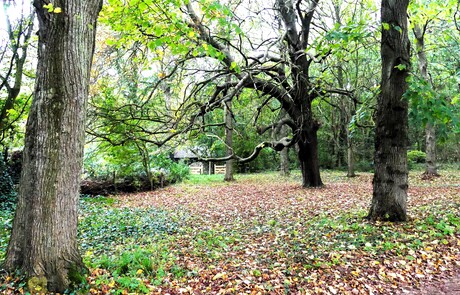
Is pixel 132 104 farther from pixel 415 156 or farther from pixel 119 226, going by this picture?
pixel 415 156

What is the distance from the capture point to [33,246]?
3.50 m

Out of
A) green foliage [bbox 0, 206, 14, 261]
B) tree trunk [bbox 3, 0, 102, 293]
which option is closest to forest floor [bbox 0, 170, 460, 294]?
tree trunk [bbox 3, 0, 102, 293]

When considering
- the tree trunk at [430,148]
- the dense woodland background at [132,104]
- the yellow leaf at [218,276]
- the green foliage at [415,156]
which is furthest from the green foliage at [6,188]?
the green foliage at [415,156]

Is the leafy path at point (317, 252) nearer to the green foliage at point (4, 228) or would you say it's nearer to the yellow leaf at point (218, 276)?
the yellow leaf at point (218, 276)

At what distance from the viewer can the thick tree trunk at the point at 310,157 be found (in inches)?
491

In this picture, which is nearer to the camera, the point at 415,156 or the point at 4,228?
the point at 4,228

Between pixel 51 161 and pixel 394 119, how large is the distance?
6.05 metres

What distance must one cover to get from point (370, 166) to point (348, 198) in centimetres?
1590

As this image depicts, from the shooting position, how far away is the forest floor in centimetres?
409

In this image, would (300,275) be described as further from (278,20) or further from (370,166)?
(370,166)

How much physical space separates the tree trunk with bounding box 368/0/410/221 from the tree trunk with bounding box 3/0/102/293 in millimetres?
5630

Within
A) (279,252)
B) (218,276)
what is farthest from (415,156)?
(218,276)

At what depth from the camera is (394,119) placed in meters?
6.26

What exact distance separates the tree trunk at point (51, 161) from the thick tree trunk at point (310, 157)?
9.92 metres
